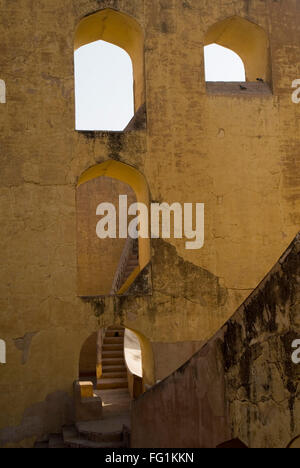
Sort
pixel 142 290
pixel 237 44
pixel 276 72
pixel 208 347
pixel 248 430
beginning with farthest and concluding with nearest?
pixel 237 44 < pixel 276 72 < pixel 142 290 < pixel 208 347 < pixel 248 430

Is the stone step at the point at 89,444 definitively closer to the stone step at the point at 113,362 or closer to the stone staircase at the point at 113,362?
the stone staircase at the point at 113,362

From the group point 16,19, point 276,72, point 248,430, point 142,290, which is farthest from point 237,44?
point 248,430

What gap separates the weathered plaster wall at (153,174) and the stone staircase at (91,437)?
1.25ft

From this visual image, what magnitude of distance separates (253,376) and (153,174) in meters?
6.09

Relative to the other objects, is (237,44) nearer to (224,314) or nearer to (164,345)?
(224,314)

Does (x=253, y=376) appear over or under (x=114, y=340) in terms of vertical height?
under

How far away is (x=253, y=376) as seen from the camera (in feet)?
11.8

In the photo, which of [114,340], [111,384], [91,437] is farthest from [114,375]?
[91,437]

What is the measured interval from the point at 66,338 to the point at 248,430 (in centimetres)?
544

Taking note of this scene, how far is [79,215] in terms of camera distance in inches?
583

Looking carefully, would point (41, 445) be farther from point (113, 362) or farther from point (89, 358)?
point (89, 358)

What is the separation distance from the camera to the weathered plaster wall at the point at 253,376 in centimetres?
338

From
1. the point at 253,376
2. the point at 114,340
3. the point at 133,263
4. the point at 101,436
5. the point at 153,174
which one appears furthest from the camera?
the point at 133,263

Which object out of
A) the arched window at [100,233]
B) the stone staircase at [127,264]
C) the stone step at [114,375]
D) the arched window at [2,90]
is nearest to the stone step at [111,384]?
the stone step at [114,375]
